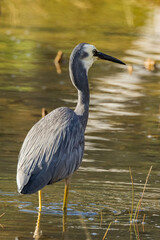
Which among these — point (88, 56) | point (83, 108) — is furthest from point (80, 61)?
point (83, 108)

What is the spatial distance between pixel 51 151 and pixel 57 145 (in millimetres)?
131

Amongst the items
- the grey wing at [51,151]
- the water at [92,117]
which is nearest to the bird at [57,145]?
the grey wing at [51,151]

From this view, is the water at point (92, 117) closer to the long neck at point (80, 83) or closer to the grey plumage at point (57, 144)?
the grey plumage at point (57, 144)

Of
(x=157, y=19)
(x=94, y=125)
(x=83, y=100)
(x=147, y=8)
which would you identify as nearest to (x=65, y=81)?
(x=94, y=125)

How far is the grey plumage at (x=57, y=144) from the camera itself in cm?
684

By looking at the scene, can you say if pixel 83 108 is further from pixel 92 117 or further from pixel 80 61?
pixel 92 117

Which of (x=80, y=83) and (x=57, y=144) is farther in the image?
→ (x=80, y=83)

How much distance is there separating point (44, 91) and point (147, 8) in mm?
16455

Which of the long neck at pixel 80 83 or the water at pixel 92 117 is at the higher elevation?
the long neck at pixel 80 83

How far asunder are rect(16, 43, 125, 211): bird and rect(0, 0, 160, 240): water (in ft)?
1.27

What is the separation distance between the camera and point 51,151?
7.16m

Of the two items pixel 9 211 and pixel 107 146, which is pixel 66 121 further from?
pixel 107 146

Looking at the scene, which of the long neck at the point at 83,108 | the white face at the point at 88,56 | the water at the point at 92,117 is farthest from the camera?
the white face at the point at 88,56

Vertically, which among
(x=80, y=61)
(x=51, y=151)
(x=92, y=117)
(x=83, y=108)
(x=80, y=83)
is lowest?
(x=92, y=117)
